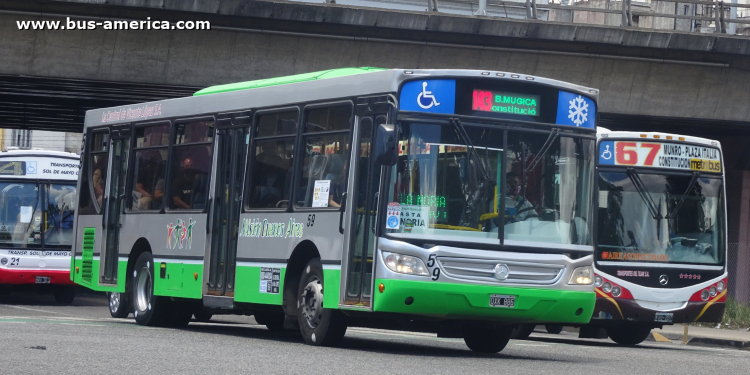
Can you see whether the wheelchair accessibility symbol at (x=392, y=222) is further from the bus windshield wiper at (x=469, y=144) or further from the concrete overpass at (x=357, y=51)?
the concrete overpass at (x=357, y=51)

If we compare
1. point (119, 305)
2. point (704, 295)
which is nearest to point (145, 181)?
point (119, 305)

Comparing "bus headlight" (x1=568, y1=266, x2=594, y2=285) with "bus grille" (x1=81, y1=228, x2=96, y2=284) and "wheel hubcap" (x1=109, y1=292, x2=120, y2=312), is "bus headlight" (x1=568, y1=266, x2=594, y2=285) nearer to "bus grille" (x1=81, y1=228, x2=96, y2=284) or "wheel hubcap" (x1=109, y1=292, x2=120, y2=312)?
"wheel hubcap" (x1=109, y1=292, x2=120, y2=312)

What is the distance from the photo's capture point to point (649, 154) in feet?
58.5

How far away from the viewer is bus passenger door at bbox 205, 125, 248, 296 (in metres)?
14.1

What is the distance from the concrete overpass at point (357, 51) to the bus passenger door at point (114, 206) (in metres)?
6.65

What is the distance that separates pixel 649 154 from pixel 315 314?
7311mm

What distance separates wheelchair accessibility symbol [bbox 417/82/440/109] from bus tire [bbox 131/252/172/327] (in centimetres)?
567

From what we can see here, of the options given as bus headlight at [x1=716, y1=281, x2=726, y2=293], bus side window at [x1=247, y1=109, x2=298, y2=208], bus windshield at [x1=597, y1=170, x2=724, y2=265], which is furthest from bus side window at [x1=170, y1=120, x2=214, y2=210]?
bus headlight at [x1=716, y1=281, x2=726, y2=293]

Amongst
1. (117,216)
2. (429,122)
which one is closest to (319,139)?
(429,122)

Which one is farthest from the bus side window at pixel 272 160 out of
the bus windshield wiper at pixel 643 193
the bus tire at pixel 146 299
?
the bus windshield wiper at pixel 643 193

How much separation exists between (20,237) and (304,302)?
1333 cm

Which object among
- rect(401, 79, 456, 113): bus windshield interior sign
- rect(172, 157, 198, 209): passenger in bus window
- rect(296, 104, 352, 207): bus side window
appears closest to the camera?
rect(401, 79, 456, 113): bus windshield interior sign

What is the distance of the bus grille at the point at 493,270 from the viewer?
37.7 ft

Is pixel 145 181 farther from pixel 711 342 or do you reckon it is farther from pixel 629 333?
pixel 711 342
